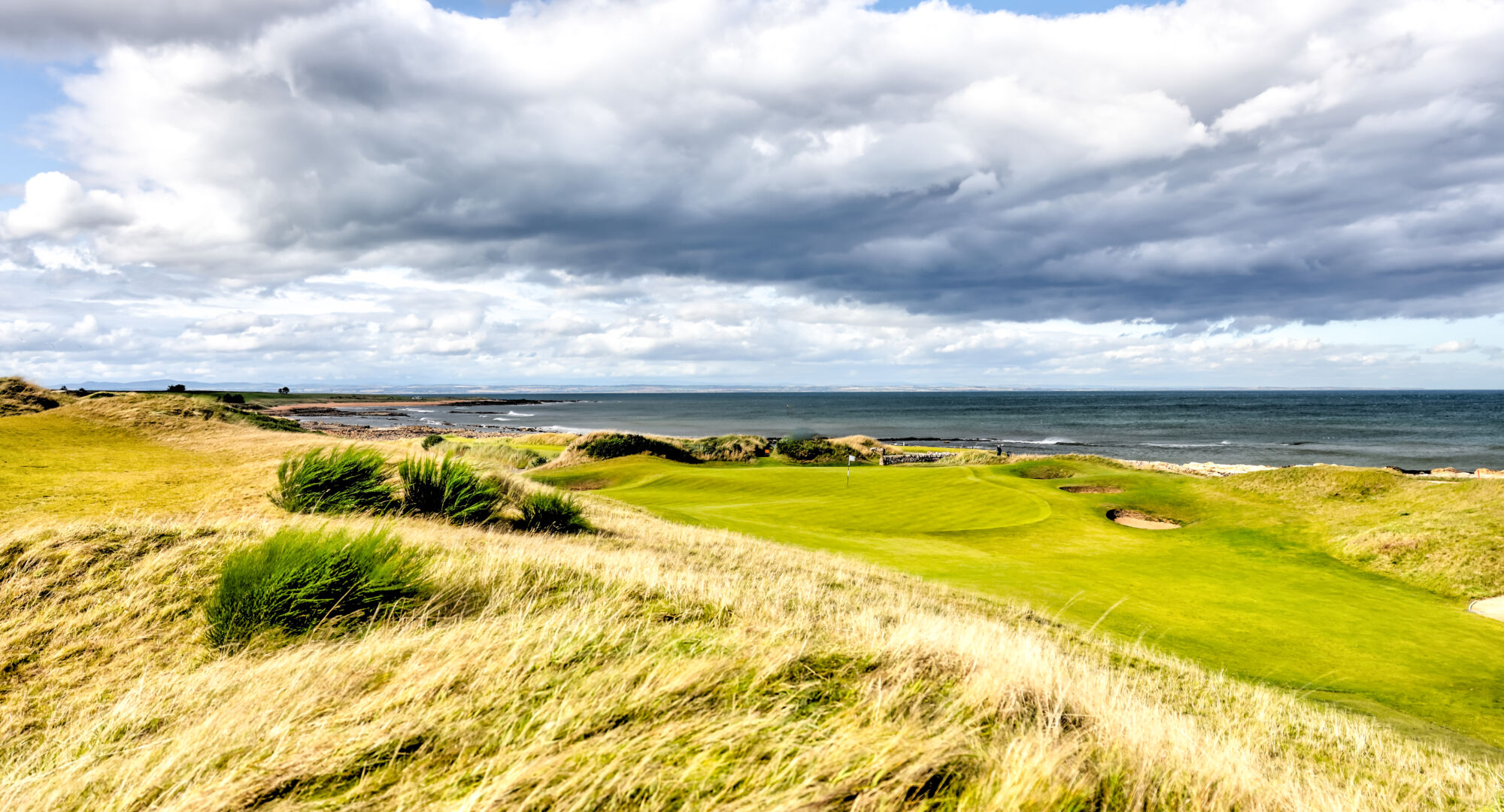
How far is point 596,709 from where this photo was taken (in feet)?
9.62

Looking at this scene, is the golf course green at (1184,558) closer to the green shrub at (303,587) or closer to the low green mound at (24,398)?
the green shrub at (303,587)

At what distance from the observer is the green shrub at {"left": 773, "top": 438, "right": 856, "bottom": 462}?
39156mm

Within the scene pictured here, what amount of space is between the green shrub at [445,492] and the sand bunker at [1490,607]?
14534 mm

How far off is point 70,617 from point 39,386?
71.0 feet

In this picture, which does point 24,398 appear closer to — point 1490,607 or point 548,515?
point 548,515

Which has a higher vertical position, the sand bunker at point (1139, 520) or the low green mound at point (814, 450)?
the sand bunker at point (1139, 520)

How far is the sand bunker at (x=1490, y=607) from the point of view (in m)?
9.80

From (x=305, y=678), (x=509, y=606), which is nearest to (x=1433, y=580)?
(x=509, y=606)

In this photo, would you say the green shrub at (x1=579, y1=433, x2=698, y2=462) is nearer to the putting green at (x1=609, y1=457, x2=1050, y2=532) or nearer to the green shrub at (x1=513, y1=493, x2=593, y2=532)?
the putting green at (x1=609, y1=457, x2=1050, y2=532)

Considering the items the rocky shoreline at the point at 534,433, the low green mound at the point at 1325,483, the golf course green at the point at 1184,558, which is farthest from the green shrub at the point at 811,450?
the low green mound at the point at 1325,483

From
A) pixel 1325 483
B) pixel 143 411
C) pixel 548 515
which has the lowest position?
pixel 1325 483

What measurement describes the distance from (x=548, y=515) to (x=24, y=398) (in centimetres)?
1760

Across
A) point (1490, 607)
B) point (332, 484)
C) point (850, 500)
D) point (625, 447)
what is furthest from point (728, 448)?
point (1490, 607)

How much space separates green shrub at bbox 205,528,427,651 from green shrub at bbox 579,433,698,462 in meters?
27.4
